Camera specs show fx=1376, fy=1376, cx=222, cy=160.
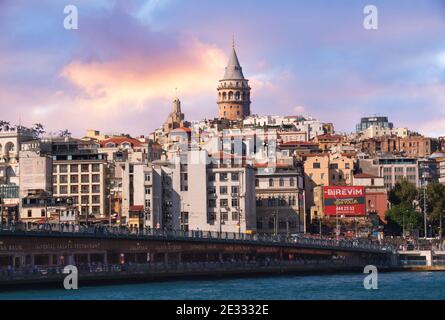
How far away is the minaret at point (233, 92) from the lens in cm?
17488

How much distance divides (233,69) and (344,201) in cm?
7273

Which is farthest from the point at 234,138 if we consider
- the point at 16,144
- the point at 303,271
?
the point at 303,271

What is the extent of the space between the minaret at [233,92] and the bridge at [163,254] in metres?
88.3

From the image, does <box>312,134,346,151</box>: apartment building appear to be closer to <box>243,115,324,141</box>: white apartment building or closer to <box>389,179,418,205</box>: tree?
<box>243,115,324,141</box>: white apartment building

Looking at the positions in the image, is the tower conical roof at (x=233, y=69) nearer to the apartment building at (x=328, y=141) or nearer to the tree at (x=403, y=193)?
the apartment building at (x=328, y=141)

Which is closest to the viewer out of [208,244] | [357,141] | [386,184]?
[208,244]

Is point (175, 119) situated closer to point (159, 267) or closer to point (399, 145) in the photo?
point (399, 145)

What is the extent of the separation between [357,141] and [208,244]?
7268 centimetres

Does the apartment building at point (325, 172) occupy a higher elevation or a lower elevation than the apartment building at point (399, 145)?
lower

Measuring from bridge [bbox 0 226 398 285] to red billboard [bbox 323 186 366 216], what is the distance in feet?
57.7

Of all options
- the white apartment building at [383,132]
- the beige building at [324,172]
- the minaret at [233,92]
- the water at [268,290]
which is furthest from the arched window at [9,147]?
the minaret at [233,92]

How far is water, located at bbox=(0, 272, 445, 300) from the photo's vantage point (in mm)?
54281

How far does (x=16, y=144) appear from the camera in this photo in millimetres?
112312
